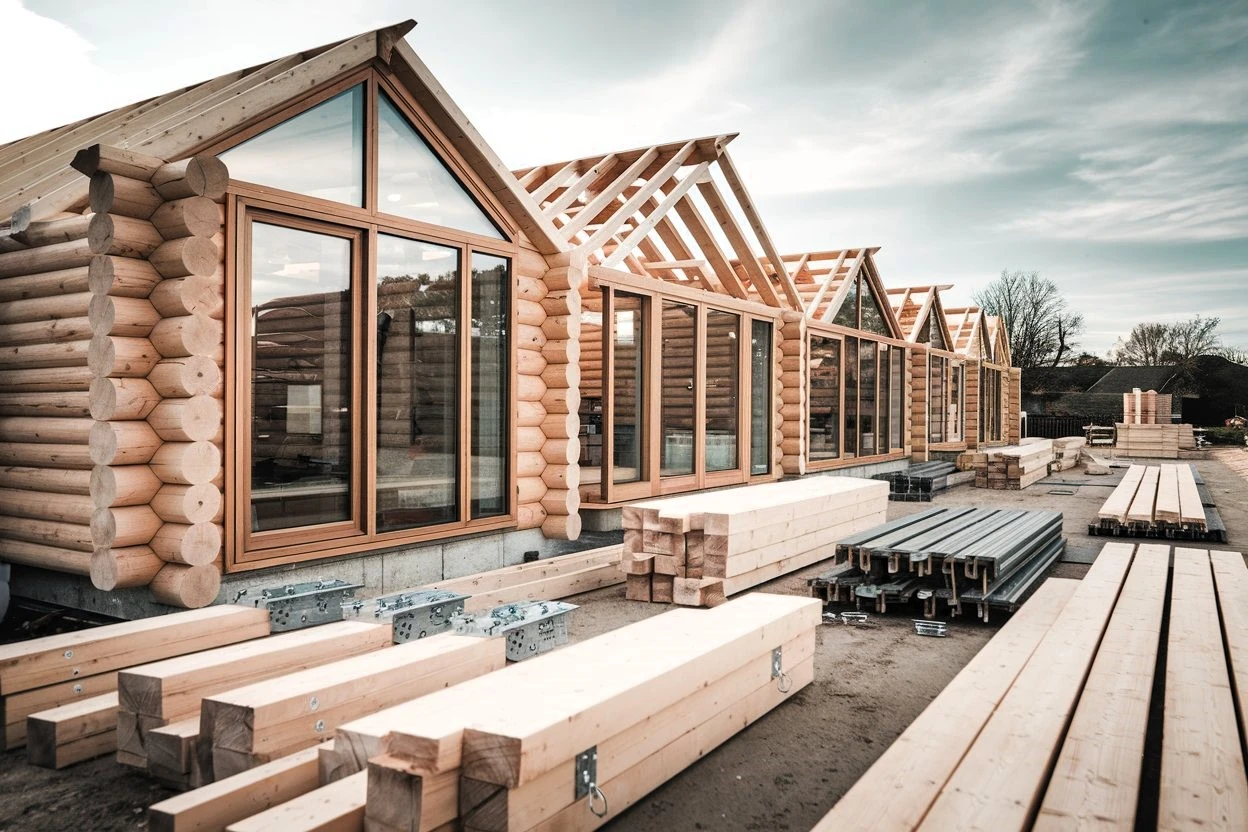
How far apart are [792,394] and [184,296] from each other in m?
9.25

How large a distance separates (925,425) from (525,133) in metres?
12.3

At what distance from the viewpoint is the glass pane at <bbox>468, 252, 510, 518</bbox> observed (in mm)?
7445

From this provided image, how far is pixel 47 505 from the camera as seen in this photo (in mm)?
5773

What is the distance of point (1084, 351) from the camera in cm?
6375

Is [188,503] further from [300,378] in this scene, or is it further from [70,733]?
[70,733]

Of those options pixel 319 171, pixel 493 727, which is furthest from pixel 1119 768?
pixel 319 171

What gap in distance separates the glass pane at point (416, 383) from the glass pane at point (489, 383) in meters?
0.26

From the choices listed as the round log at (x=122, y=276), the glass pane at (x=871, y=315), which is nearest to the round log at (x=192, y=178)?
the round log at (x=122, y=276)

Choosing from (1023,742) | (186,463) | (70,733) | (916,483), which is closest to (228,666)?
(70,733)

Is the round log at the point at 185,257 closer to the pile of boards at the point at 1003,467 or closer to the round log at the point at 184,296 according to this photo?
the round log at the point at 184,296

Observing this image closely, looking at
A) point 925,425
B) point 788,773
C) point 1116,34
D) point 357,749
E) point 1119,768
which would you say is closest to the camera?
point 357,749

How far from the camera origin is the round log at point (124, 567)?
517cm

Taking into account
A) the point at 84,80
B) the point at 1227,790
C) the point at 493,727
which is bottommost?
the point at 1227,790

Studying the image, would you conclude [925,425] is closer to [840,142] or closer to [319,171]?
[840,142]
